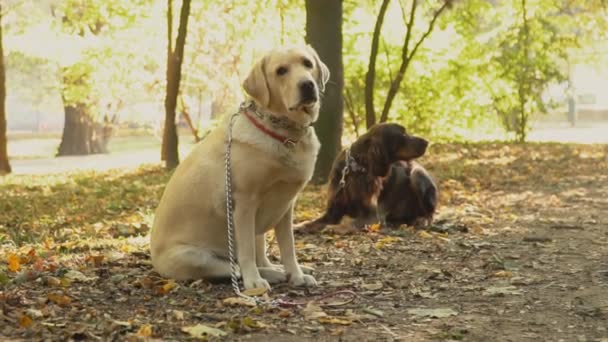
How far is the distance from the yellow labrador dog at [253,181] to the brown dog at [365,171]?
8.08 ft

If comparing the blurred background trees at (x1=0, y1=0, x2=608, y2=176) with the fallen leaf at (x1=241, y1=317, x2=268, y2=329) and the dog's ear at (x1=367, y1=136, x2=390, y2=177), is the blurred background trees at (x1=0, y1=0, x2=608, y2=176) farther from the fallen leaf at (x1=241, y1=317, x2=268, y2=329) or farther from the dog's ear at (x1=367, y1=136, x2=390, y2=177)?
→ the fallen leaf at (x1=241, y1=317, x2=268, y2=329)

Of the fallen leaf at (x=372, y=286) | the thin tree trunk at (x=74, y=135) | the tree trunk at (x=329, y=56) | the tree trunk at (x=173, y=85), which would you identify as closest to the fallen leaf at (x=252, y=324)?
the fallen leaf at (x=372, y=286)

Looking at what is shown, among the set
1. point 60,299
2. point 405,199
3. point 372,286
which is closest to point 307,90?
point 372,286

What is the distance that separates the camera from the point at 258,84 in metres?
4.77

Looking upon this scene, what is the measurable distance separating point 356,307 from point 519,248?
8.16ft

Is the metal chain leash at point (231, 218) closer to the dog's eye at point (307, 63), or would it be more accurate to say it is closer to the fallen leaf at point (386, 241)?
the dog's eye at point (307, 63)

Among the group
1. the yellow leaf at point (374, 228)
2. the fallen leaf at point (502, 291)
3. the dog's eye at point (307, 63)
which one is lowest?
the yellow leaf at point (374, 228)

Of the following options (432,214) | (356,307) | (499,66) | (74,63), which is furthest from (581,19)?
(356,307)

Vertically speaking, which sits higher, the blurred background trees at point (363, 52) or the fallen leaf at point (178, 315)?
the blurred background trees at point (363, 52)

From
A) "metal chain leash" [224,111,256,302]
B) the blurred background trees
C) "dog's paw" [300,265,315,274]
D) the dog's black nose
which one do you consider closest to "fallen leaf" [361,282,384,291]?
"dog's paw" [300,265,315,274]

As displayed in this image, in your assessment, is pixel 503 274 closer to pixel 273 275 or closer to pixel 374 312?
pixel 374 312

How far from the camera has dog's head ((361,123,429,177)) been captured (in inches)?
291

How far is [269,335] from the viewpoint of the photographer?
12.6 ft

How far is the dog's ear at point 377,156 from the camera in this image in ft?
24.3
